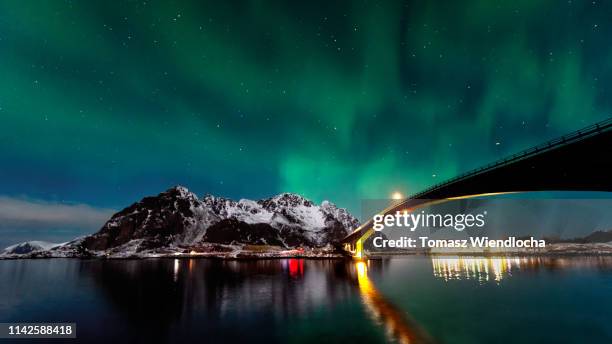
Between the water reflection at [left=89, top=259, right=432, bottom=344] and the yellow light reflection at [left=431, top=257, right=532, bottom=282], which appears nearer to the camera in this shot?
the water reflection at [left=89, top=259, right=432, bottom=344]

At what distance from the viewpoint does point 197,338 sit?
26.4 m

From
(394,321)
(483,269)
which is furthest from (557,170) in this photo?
(483,269)

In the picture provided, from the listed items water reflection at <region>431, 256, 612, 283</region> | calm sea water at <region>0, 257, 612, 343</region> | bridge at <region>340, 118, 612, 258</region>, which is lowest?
water reflection at <region>431, 256, 612, 283</region>

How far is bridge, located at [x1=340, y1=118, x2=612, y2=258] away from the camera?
24.5m

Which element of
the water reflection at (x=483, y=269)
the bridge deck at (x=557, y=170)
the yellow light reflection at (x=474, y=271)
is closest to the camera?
the bridge deck at (x=557, y=170)

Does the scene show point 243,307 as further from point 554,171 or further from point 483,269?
point 483,269

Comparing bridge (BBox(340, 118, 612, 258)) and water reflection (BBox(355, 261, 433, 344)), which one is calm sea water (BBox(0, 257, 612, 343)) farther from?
bridge (BBox(340, 118, 612, 258))

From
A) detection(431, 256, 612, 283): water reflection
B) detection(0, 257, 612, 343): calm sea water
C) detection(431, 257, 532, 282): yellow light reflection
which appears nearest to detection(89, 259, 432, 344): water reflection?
detection(0, 257, 612, 343): calm sea water

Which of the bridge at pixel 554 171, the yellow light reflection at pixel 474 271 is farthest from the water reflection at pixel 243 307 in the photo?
the yellow light reflection at pixel 474 271

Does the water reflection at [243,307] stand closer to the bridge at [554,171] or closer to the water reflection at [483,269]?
the bridge at [554,171]

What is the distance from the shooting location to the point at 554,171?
29.7 meters

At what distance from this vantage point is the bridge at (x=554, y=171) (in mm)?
24516

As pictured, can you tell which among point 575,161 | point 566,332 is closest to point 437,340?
point 566,332

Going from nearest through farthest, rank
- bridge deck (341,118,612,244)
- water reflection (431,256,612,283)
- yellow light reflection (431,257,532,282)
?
bridge deck (341,118,612,244)
yellow light reflection (431,257,532,282)
water reflection (431,256,612,283)
